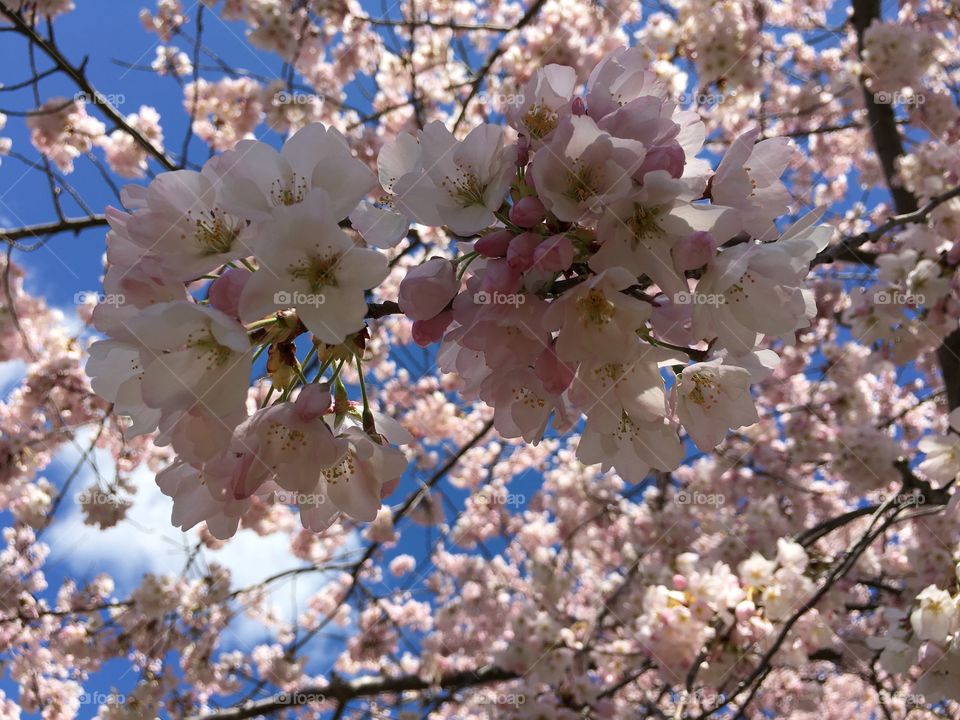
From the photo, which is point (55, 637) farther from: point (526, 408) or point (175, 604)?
point (526, 408)

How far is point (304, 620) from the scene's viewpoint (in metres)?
8.16

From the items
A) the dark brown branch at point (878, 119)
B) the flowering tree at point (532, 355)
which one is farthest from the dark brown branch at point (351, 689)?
the dark brown branch at point (878, 119)

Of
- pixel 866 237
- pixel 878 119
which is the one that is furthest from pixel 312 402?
pixel 878 119

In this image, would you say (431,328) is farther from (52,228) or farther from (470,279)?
(52,228)

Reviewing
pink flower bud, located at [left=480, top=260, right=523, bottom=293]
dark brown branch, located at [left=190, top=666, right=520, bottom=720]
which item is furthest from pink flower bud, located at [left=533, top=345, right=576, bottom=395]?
dark brown branch, located at [left=190, top=666, right=520, bottom=720]

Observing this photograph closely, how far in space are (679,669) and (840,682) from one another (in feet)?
18.1

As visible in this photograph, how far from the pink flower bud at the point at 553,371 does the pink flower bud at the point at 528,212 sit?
178mm

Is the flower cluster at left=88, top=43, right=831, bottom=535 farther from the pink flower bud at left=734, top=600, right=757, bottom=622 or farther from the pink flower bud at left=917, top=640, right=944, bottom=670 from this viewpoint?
the pink flower bud at left=734, top=600, right=757, bottom=622

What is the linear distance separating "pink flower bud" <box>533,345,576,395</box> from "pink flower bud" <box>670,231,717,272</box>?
21 centimetres

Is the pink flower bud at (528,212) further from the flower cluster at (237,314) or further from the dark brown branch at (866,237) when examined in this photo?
the dark brown branch at (866,237)

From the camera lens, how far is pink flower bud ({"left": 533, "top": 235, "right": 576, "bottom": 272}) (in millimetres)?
849

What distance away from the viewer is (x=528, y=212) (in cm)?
89

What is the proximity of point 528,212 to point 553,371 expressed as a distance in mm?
225

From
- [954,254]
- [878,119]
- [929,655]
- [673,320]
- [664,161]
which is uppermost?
[878,119]
